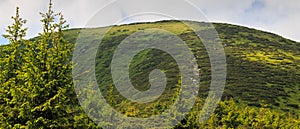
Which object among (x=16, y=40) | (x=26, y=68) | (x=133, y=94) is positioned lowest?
(x=26, y=68)

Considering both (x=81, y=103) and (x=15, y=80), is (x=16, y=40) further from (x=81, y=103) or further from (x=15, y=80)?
(x=81, y=103)

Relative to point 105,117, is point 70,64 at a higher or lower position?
higher

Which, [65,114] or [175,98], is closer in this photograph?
[65,114]

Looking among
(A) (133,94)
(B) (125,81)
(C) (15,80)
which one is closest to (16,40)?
(C) (15,80)

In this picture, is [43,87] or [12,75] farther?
[12,75]

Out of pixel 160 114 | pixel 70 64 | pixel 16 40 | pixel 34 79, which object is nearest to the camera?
pixel 34 79

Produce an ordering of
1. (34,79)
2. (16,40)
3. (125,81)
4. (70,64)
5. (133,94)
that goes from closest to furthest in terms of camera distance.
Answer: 1. (34,79)
2. (70,64)
3. (16,40)
4. (133,94)
5. (125,81)

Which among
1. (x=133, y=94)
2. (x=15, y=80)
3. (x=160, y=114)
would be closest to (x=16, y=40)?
(x=15, y=80)

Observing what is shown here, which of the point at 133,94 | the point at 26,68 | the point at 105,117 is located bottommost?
the point at 105,117

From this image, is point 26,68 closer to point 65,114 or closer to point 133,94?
point 65,114
